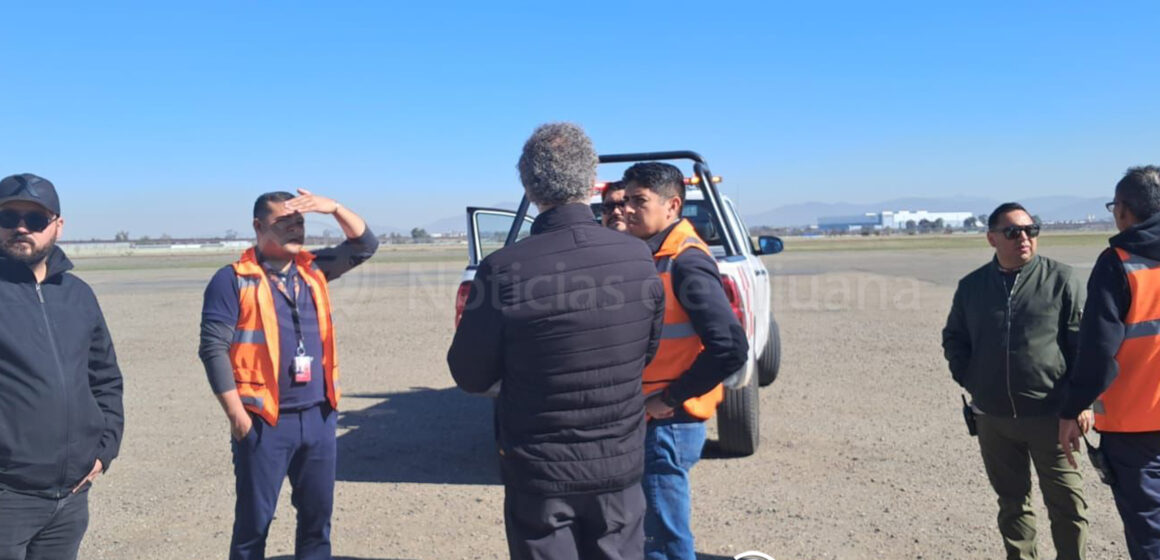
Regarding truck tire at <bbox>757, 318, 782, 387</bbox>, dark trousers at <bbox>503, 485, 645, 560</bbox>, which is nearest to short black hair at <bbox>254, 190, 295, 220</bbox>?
dark trousers at <bbox>503, 485, 645, 560</bbox>

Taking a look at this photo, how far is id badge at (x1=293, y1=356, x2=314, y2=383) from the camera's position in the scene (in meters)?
3.42

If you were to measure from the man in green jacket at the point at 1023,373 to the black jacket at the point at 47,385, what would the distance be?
372cm

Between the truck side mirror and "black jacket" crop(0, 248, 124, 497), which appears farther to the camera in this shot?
the truck side mirror

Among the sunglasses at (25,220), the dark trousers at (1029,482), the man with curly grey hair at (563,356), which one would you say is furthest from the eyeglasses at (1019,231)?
the sunglasses at (25,220)

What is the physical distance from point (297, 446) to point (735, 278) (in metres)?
2.34

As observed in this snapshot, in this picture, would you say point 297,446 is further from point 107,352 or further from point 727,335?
point 727,335

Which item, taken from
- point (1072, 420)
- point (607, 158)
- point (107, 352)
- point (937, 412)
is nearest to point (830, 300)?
point (937, 412)

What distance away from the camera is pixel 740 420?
19.1ft

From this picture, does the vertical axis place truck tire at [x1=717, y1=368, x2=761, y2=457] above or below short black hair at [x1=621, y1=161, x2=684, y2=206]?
below

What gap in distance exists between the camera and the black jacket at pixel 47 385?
2719 millimetres

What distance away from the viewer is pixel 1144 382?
9.87 feet

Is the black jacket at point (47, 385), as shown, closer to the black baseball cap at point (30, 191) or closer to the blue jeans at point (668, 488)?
the black baseball cap at point (30, 191)

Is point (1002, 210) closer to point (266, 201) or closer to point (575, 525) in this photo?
point (575, 525)

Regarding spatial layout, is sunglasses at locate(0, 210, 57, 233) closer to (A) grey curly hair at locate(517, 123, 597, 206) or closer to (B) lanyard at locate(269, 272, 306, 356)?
(B) lanyard at locate(269, 272, 306, 356)
